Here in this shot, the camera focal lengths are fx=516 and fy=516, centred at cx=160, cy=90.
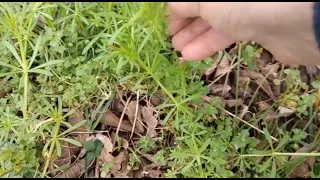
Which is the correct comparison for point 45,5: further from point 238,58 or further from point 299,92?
point 299,92

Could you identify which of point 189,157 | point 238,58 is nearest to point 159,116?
point 189,157

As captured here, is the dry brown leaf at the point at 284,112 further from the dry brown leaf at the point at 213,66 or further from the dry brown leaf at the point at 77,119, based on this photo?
the dry brown leaf at the point at 77,119

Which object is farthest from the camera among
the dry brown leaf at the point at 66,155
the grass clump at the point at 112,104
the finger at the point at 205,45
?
the dry brown leaf at the point at 66,155

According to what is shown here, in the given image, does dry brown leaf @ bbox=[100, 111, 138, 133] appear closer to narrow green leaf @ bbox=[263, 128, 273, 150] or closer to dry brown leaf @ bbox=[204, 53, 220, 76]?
dry brown leaf @ bbox=[204, 53, 220, 76]

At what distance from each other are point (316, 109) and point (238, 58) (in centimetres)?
36

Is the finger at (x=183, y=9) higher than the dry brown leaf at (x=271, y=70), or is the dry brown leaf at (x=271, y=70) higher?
the finger at (x=183, y=9)

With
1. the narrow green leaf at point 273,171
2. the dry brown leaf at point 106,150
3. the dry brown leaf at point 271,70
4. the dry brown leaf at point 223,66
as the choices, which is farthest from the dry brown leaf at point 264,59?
the dry brown leaf at point 106,150

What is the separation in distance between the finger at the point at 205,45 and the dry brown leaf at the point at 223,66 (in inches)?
14.8

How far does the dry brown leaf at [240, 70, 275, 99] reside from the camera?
2.06 metres

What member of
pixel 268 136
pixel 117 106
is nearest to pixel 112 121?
pixel 117 106

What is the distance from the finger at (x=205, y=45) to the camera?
167cm

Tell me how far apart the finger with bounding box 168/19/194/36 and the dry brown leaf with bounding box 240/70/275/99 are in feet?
1.48

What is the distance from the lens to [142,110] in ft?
6.62

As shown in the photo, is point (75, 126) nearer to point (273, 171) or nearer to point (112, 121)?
point (112, 121)
